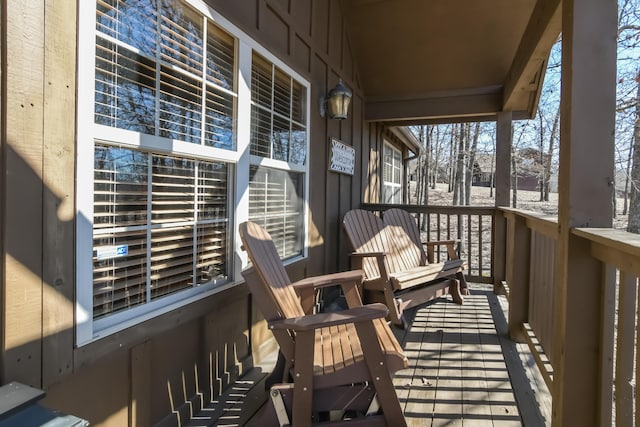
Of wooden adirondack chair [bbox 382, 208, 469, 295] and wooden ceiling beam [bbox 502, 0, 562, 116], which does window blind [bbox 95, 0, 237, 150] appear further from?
wooden adirondack chair [bbox 382, 208, 469, 295]

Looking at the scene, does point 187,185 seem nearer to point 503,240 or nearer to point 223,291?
point 223,291

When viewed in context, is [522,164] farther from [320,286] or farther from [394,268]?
[320,286]

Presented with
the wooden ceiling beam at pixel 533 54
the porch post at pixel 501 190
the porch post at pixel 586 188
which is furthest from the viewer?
the porch post at pixel 501 190

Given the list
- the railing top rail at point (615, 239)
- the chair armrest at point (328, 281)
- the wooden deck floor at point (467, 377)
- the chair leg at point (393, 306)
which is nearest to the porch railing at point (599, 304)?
the railing top rail at point (615, 239)

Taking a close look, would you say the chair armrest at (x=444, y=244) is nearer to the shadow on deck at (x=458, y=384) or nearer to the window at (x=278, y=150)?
the shadow on deck at (x=458, y=384)

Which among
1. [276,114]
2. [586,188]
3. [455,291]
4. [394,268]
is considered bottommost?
[455,291]

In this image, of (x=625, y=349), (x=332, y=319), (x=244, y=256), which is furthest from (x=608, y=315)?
(x=244, y=256)

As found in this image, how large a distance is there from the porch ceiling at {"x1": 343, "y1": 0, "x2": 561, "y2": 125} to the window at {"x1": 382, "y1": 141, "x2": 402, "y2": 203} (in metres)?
1.91

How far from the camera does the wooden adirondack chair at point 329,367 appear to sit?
1551 mm

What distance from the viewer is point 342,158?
4.23m

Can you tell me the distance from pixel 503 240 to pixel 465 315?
4.56 ft

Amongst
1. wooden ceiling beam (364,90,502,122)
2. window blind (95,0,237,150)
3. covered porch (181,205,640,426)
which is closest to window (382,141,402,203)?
wooden ceiling beam (364,90,502,122)

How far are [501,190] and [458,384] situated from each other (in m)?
3.08

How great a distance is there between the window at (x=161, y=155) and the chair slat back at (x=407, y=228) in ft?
6.55
